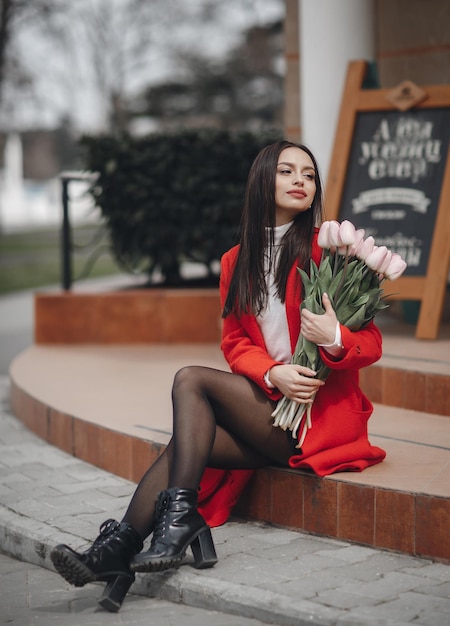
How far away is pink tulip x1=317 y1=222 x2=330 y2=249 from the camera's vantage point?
12.0ft

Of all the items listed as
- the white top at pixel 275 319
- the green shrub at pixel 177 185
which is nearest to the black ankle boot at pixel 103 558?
the white top at pixel 275 319

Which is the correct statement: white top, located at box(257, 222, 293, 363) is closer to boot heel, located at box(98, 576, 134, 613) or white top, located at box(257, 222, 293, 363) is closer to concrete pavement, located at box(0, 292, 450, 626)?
concrete pavement, located at box(0, 292, 450, 626)

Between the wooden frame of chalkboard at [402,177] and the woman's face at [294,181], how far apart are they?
2269mm

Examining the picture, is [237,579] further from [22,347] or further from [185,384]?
[22,347]

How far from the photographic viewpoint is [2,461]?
523 centimetres

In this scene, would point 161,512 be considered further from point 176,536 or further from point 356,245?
point 356,245

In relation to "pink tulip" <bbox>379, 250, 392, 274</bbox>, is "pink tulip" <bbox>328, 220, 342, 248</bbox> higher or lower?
higher

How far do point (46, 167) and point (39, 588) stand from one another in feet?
237

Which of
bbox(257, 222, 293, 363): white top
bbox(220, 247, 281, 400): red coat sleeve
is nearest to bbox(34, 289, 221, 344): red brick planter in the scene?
bbox(220, 247, 281, 400): red coat sleeve

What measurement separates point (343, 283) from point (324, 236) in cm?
19

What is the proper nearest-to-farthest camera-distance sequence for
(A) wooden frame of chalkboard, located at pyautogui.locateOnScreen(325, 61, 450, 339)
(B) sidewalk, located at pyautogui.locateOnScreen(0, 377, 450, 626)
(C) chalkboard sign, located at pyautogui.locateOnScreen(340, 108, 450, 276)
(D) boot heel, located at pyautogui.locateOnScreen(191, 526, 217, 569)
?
(B) sidewalk, located at pyautogui.locateOnScreen(0, 377, 450, 626), (D) boot heel, located at pyautogui.locateOnScreen(191, 526, 217, 569), (A) wooden frame of chalkboard, located at pyautogui.locateOnScreen(325, 61, 450, 339), (C) chalkboard sign, located at pyautogui.locateOnScreen(340, 108, 450, 276)

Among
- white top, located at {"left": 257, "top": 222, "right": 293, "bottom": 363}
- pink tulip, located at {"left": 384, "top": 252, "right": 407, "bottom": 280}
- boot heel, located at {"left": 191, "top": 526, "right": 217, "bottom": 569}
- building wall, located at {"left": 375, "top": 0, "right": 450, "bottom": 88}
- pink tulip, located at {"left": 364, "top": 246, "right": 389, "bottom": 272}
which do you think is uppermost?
building wall, located at {"left": 375, "top": 0, "right": 450, "bottom": 88}

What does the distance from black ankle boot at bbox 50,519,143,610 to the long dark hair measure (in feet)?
3.27

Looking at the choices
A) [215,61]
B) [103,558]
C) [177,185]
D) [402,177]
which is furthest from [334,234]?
[215,61]
